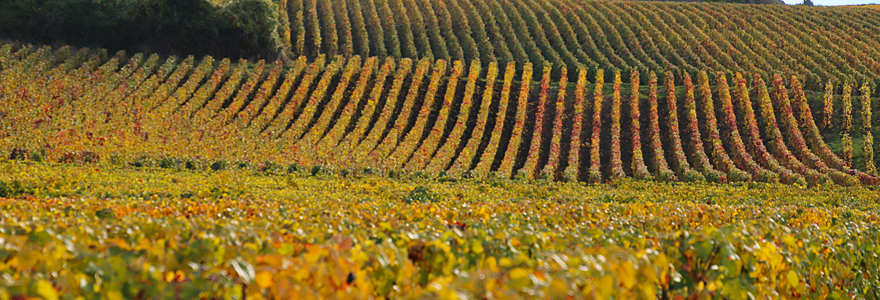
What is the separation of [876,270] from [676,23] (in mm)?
54818

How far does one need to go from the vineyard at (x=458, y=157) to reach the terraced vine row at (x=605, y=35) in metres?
0.32

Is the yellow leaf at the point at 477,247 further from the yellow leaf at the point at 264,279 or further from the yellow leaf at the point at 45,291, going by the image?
the yellow leaf at the point at 45,291

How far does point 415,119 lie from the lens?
109 ft

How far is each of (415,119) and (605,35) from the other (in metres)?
26.4

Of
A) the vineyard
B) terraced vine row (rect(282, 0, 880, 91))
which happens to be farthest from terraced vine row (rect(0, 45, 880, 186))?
terraced vine row (rect(282, 0, 880, 91))

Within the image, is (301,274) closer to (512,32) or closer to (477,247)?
(477,247)

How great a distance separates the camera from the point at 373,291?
383cm

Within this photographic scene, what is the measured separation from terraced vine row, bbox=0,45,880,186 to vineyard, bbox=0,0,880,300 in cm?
18

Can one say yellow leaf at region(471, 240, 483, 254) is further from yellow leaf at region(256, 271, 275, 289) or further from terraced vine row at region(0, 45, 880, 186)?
terraced vine row at region(0, 45, 880, 186)

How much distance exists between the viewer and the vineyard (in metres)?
3.81

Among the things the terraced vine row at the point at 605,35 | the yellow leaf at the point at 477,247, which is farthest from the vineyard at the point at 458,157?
the terraced vine row at the point at 605,35

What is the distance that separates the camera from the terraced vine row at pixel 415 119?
25.3 m

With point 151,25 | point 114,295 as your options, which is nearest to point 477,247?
point 114,295

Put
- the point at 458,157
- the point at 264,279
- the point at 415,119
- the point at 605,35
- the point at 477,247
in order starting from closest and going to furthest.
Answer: the point at 264,279
the point at 477,247
the point at 458,157
the point at 415,119
the point at 605,35
